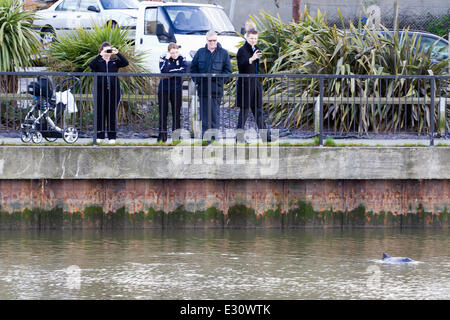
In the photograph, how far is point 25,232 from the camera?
1279 cm

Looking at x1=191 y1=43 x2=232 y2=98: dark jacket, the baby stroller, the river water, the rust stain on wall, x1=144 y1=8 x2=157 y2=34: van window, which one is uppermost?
x1=144 y1=8 x2=157 y2=34: van window

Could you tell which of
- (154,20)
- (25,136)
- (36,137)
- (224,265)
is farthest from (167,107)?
(154,20)

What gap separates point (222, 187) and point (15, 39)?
5297 millimetres

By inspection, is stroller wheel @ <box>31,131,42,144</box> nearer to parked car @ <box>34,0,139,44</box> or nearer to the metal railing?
the metal railing

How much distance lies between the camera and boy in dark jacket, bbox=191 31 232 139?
44.7 ft

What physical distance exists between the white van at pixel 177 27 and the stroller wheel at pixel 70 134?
6.83 meters

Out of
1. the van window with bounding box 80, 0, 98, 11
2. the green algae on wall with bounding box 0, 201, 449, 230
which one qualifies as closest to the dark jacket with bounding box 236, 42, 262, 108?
the green algae on wall with bounding box 0, 201, 449, 230

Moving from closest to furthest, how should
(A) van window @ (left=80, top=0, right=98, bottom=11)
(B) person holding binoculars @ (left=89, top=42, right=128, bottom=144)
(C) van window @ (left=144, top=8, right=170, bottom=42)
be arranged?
(B) person holding binoculars @ (left=89, top=42, right=128, bottom=144) → (C) van window @ (left=144, top=8, right=170, bottom=42) → (A) van window @ (left=80, top=0, right=98, bottom=11)

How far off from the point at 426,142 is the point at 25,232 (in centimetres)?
538

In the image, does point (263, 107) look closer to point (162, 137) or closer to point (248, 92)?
point (248, 92)

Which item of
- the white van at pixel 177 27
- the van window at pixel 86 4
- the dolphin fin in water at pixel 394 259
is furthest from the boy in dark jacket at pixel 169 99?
the van window at pixel 86 4

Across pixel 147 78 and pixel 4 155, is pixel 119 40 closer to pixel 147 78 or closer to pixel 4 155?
pixel 147 78

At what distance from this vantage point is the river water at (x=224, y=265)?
9.04 m
